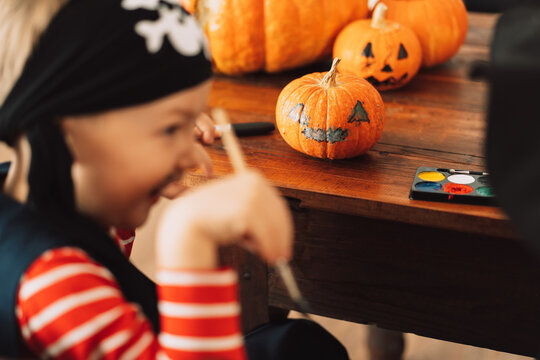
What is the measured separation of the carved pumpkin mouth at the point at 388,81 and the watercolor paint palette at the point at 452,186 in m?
0.34

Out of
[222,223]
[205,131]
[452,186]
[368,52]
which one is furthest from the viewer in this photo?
[368,52]

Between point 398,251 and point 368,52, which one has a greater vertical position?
point 368,52

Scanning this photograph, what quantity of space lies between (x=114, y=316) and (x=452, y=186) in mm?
512

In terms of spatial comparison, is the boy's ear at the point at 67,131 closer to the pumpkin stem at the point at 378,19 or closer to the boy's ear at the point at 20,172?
the boy's ear at the point at 20,172

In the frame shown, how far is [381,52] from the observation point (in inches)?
46.8

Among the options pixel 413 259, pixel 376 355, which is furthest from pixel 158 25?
pixel 376 355

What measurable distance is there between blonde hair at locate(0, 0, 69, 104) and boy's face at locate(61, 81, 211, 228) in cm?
7

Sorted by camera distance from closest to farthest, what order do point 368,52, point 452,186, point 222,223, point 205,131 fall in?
point 222,223 → point 452,186 → point 205,131 → point 368,52

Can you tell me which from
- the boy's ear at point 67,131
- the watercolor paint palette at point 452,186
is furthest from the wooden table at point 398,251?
the boy's ear at point 67,131

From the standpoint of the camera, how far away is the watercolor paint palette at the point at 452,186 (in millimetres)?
830

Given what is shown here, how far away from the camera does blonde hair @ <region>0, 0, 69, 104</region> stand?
0.56 m

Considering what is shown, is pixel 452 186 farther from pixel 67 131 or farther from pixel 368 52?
pixel 67 131

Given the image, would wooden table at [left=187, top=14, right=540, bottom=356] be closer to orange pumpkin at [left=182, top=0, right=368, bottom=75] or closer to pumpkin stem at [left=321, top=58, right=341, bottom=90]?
pumpkin stem at [left=321, top=58, right=341, bottom=90]

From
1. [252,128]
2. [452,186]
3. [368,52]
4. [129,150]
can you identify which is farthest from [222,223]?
[368,52]
